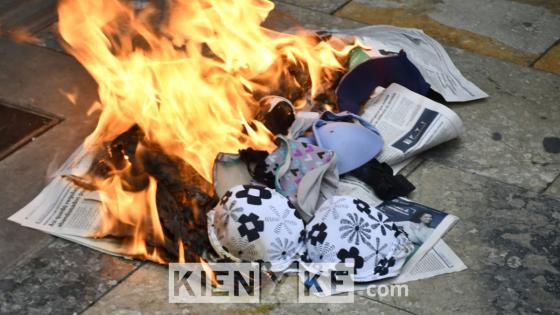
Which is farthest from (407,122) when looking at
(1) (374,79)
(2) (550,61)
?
(2) (550,61)

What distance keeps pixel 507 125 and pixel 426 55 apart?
2.12 feet

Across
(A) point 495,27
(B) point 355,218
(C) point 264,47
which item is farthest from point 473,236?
(A) point 495,27

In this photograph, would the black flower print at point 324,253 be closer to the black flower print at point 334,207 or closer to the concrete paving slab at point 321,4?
the black flower print at point 334,207

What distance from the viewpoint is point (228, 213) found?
3322mm

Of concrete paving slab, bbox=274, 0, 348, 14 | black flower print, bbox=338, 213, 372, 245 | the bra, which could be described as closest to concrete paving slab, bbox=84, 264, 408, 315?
the bra

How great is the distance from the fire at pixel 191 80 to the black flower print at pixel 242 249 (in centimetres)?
19

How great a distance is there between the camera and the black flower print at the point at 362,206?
3.37 metres

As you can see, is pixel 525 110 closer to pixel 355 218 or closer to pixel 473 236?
pixel 473 236

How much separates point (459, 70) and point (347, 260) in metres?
1.75

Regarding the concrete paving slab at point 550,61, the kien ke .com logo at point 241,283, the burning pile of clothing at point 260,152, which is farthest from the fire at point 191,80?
the concrete paving slab at point 550,61

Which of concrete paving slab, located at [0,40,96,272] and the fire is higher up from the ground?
the fire

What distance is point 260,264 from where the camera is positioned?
330 cm

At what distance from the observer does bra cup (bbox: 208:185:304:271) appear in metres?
3.28

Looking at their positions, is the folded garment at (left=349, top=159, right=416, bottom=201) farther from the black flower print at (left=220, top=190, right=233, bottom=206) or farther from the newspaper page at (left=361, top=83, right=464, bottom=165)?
the black flower print at (left=220, top=190, right=233, bottom=206)
